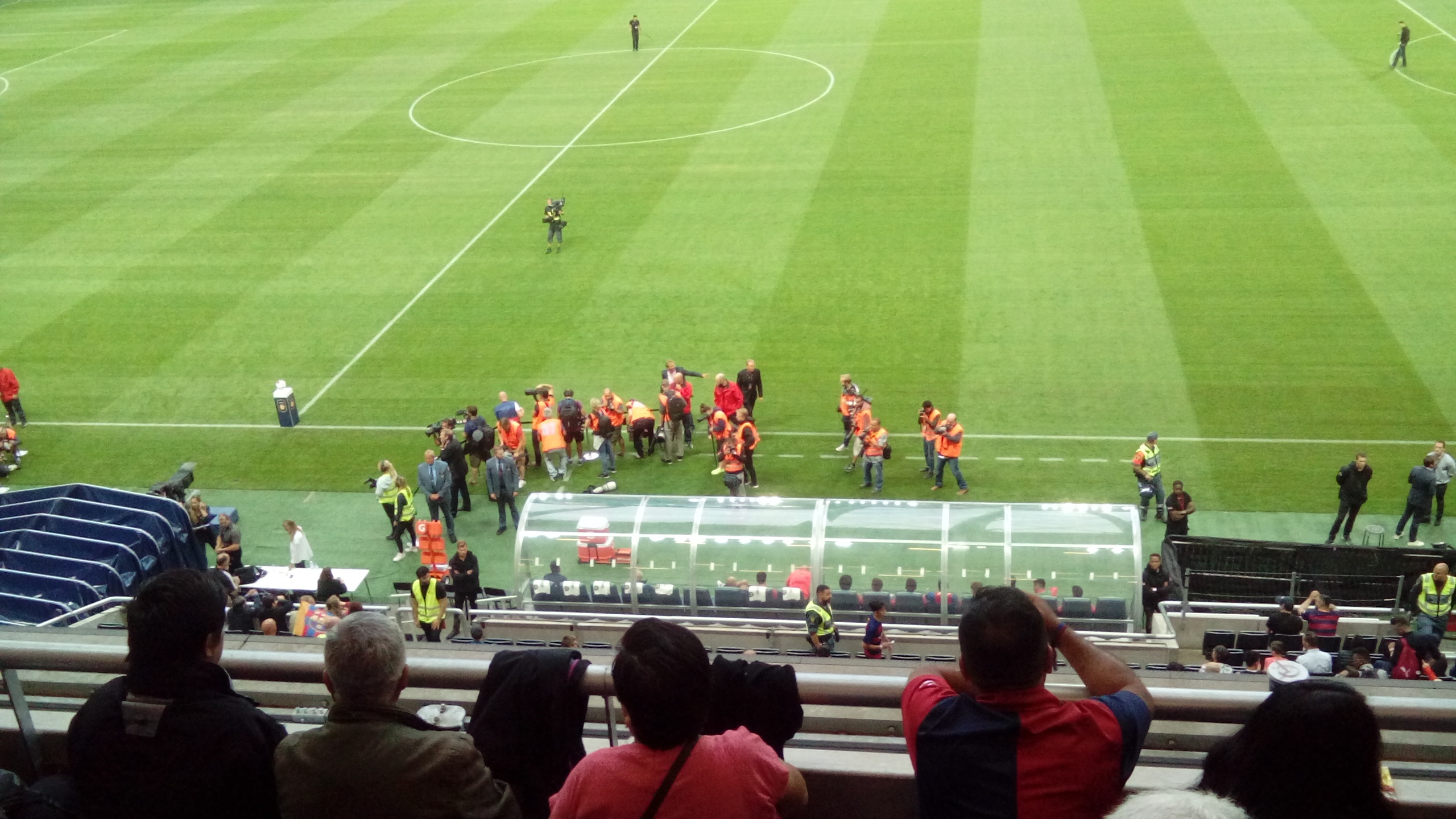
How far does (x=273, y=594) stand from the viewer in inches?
664

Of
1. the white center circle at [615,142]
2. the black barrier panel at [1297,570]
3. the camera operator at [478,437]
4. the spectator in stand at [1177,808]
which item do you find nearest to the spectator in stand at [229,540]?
the camera operator at [478,437]

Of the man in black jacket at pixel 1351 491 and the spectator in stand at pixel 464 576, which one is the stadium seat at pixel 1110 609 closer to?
the man in black jacket at pixel 1351 491

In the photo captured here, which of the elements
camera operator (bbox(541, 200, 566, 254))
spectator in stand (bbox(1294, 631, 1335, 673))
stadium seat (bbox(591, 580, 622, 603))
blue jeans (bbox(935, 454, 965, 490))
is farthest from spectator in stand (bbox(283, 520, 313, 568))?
spectator in stand (bbox(1294, 631, 1335, 673))

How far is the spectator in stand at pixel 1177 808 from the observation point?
2934mm

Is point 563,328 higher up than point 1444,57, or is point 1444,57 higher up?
point 1444,57

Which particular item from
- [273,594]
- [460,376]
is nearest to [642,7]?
[460,376]

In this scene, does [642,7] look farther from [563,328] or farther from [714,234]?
[563,328]

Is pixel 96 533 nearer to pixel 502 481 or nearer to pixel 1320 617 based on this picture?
pixel 502 481

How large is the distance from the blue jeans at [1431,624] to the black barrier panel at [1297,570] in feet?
3.49

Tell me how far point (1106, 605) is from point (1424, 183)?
68.1ft

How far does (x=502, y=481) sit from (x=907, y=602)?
6905 mm

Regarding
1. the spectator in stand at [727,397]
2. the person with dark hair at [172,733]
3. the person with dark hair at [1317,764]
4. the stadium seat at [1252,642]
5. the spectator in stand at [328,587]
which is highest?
the person with dark hair at [1317,764]

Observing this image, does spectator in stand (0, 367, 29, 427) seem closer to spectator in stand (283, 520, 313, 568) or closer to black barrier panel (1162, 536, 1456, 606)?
spectator in stand (283, 520, 313, 568)

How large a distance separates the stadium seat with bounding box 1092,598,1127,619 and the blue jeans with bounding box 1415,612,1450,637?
3156mm
